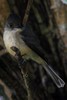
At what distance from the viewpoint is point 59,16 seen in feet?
12.3

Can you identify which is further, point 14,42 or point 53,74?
point 53,74

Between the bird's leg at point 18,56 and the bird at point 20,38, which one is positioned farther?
the bird at point 20,38

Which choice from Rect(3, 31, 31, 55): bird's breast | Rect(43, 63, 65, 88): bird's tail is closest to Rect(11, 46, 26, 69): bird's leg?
Rect(3, 31, 31, 55): bird's breast

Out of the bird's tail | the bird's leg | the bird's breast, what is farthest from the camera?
the bird's tail

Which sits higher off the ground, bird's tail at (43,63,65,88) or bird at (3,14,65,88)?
bird at (3,14,65,88)

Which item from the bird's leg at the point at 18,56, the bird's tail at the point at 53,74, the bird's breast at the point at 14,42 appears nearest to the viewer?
the bird's leg at the point at 18,56

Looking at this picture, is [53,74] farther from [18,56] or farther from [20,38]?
[18,56]

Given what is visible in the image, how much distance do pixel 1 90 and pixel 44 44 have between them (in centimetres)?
58

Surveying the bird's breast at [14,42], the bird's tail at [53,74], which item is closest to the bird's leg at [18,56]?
the bird's breast at [14,42]

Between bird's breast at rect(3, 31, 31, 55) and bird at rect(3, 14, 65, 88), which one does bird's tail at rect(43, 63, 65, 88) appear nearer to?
bird at rect(3, 14, 65, 88)

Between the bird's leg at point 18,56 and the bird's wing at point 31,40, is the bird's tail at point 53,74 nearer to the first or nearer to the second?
the bird's wing at point 31,40

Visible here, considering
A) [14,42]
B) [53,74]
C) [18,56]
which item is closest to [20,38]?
[14,42]

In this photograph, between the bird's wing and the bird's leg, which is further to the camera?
the bird's wing

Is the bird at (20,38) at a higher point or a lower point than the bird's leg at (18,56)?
higher
